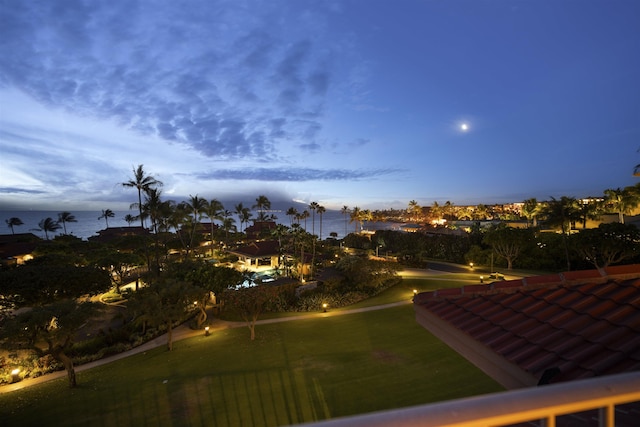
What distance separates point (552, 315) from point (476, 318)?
3.68 ft

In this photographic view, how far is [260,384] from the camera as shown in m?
14.4

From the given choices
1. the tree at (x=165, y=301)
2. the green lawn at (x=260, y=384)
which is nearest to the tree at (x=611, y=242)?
the green lawn at (x=260, y=384)

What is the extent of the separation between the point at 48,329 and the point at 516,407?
21399 mm

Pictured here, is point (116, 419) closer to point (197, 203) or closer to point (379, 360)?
point (379, 360)

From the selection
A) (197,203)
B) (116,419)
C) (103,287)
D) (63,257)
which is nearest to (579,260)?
(116,419)

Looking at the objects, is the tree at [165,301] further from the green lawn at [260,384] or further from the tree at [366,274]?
the tree at [366,274]

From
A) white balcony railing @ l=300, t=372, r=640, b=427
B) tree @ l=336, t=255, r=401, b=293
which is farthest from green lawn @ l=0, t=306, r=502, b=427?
white balcony railing @ l=300, t=372, r=640, b=427

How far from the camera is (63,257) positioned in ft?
109

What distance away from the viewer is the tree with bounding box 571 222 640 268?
26516 mm

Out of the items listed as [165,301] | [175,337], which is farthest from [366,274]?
[165,301]

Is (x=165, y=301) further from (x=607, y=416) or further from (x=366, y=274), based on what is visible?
(x=607, y=416)

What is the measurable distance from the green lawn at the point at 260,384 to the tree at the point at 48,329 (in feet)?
6.24

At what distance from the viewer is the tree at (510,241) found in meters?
34.8

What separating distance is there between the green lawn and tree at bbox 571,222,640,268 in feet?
65.6
